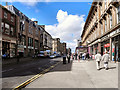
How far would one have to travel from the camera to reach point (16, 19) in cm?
3284

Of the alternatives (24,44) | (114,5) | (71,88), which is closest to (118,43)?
(114,5)

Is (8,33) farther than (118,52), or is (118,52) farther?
(8,33)

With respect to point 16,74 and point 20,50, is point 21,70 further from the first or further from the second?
point 20,50

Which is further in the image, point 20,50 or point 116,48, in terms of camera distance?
point 20,50

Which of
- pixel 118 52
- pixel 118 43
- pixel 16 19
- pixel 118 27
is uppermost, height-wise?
Answer: pixel 16 19

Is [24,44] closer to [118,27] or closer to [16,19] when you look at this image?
[16,19]

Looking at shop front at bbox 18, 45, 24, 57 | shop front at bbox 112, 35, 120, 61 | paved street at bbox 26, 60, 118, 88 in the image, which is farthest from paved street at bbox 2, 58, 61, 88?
shop front at bbox 18, 45, 24, 57

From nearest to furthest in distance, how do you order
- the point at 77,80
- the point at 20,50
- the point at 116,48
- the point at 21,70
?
the point at 77,80
the point at 21,70
the point at 116,48
the point at 20,50

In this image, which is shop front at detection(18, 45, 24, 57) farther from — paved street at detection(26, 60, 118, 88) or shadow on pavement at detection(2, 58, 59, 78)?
paved street at detection(26, 60, 118, 88)

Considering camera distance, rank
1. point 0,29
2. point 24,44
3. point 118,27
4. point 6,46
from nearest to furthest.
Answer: point 118,27 → point 0,29 → point 6,46 → point 24,44

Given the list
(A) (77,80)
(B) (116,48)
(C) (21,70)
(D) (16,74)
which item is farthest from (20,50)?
(A) (77,80)

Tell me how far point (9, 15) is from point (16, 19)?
3682mm

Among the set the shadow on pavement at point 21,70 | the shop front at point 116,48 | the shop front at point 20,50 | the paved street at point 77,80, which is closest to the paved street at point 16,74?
the shadow on pavement at point 21,70

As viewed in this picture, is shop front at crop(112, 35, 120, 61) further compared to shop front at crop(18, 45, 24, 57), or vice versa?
shop front at crop(18, 45, 24, 57)
